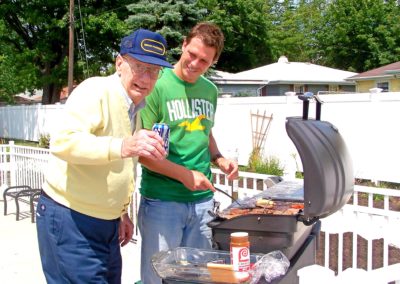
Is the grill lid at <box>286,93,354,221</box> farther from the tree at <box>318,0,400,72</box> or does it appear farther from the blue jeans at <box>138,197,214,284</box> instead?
the tree at <box>318,0,400,72</box>

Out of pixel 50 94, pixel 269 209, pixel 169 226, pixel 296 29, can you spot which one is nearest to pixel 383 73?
pixel 50 94

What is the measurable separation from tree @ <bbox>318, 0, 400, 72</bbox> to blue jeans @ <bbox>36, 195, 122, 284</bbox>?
35929mm

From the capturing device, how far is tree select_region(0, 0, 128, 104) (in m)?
25.5

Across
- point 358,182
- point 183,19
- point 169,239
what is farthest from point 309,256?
point 183,19

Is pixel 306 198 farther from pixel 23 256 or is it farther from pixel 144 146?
pixel 23 256

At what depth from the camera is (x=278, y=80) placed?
25.6 m

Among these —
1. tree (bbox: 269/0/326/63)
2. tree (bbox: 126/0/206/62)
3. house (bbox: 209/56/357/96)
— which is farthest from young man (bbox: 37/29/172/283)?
tree (bbox: 269/0/326/63)

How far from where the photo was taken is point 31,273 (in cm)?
505

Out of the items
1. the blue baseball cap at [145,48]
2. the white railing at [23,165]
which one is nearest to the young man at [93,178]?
the blue baseball cap at [145,48]

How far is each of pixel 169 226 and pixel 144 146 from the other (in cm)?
94

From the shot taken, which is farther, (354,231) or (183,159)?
(354,231)

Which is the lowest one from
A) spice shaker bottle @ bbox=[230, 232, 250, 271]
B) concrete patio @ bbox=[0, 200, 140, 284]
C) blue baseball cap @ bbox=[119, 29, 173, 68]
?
concrete patio @ bbox=[0, 200, 140, 284]

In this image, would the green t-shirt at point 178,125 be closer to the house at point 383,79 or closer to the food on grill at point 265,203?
the food on grill at point 265,203

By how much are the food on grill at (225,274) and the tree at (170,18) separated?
17145mm
